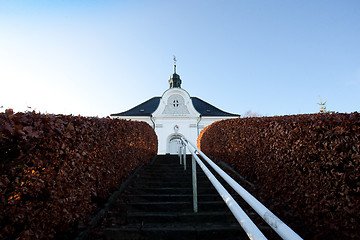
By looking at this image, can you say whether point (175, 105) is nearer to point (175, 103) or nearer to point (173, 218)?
point (175, 103)

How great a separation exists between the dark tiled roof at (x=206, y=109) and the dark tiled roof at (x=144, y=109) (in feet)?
16.5

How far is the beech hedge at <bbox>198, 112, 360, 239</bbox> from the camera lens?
2543mm

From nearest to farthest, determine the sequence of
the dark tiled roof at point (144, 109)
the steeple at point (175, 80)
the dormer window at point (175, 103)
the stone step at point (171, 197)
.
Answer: the stone step at point (171, 197), the dormer window at point (175, 103), the dark tiled roof at point (144, 109), the steeple at point (175, 80)

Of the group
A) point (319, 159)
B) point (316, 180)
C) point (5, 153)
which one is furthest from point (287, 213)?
point (5, 153)

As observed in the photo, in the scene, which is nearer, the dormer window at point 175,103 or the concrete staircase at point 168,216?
the concrete staircase at point 168,216

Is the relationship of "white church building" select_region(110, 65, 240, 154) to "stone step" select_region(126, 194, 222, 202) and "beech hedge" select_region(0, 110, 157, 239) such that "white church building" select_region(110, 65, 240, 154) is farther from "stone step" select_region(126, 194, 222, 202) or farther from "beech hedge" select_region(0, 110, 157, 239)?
"beech hedge" select_region(0, 110, 157, 239)

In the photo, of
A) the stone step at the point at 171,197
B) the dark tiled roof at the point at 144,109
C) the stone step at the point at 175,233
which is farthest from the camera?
the dark tiled roof at the point at 144,109

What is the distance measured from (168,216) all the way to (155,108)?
19.1m

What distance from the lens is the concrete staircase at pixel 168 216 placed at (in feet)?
8.96

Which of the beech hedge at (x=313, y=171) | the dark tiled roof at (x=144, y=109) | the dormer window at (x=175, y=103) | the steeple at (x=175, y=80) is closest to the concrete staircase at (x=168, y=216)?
the beech hedge at (x=313, y=171)

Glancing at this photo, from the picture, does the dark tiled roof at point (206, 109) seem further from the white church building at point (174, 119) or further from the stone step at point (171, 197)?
the stone step at point (171, 197)

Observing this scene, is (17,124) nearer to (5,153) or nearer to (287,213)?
(5,153)

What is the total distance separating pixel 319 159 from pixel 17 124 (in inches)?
158

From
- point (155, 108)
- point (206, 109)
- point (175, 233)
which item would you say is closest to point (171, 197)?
point (175, 233)
